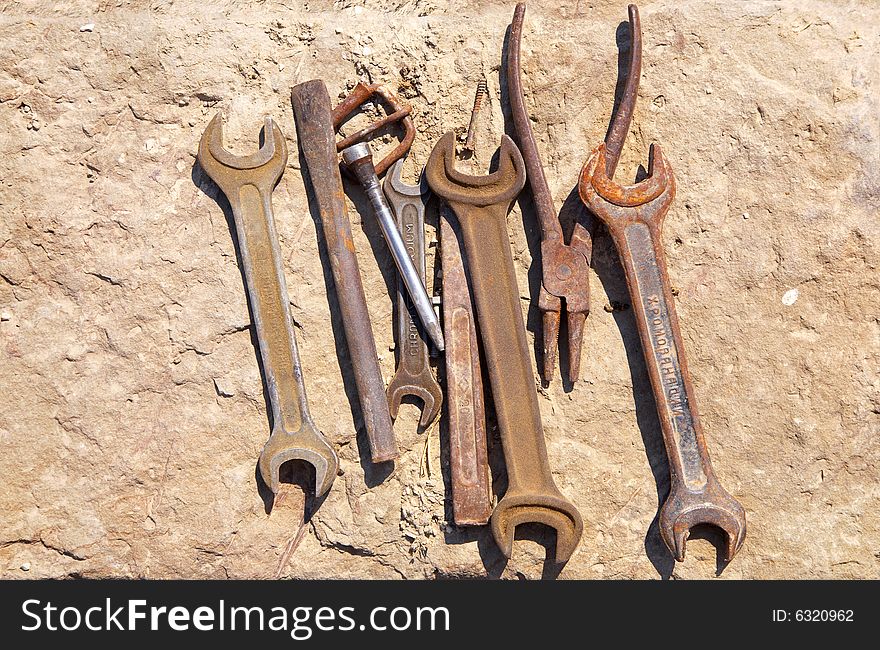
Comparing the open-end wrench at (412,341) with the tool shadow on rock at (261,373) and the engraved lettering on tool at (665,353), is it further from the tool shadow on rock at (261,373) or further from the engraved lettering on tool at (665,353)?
the engraved lettering on tool at (665,353)

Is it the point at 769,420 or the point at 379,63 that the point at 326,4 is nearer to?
the point at 379,63

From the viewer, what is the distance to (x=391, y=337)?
2965mm

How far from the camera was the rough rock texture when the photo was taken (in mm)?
2898

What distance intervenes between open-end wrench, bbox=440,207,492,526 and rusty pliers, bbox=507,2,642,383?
9.9 inches

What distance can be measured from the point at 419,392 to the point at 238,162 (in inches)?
39.7

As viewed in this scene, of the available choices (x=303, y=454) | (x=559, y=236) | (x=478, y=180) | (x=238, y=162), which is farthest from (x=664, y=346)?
(x=238, y=162)

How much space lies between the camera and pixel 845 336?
2.91m

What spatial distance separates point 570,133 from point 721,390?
104 cm

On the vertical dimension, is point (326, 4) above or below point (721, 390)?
above

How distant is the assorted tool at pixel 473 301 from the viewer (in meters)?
2.81

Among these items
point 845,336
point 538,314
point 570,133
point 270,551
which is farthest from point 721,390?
point 270,551

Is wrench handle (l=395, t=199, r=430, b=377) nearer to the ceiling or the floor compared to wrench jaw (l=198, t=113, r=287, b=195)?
nearer to the floor


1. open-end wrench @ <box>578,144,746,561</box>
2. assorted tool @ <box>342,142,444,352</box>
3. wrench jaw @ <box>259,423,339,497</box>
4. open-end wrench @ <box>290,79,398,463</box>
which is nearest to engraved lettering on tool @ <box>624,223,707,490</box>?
open-end wrench @ <box>578,144,746,561</box>

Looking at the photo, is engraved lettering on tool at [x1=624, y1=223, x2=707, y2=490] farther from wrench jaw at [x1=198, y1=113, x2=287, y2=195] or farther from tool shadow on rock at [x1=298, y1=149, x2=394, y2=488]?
wrench jaw at [x1=198, y1=113, x2=287, y2=195]
